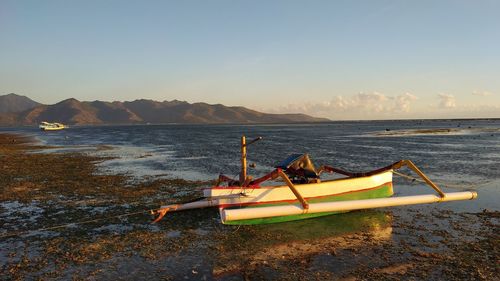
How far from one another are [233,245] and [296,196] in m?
3.05

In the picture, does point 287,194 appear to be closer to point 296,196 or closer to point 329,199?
point 296,196

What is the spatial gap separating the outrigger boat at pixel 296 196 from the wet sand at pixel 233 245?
0.71 meters

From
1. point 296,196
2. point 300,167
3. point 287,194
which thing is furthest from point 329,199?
point 296,196

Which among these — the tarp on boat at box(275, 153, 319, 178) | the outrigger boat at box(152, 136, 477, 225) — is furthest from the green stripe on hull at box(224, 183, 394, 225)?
the tarp on boat at box(275, 153, 319, 178)

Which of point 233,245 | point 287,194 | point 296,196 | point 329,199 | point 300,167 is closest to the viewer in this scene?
point 233,245

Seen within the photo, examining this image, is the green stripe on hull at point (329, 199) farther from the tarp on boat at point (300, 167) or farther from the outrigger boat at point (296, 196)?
the tarp on boat at point (300, 167)

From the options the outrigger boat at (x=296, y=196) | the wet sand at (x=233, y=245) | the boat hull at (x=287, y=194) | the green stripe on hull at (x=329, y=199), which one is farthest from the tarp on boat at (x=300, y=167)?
the wet sand at (x=233, y=245)

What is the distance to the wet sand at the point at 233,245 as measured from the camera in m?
10.6

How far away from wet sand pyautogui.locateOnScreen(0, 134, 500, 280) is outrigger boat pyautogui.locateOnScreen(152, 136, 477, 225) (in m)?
0.71

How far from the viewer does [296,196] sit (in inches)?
557

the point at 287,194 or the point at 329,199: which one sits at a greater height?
the point at 287,194

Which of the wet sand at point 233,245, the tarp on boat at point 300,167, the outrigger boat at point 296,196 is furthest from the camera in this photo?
the tarp on boat at point 300,167

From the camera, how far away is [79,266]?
11102 millimetres

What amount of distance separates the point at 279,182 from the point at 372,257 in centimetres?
1227
